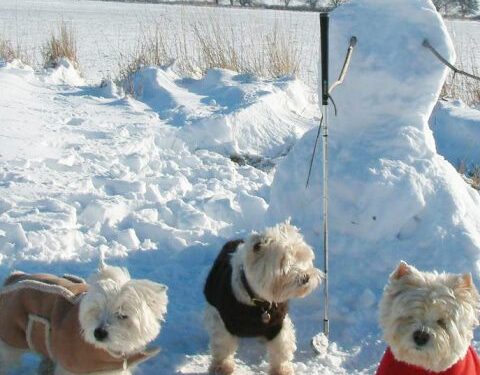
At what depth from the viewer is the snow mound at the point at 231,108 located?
8.45 m

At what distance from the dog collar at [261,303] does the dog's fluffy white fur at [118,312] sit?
0.97 m

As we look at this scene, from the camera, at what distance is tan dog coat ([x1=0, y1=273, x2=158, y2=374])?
11.1 feet

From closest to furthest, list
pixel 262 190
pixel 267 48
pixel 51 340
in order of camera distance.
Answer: pixel 51 340, pixel 262 190, pixel 267 48

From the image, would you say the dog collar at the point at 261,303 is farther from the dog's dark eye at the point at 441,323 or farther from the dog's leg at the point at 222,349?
the dog's dark eye at the point at 441,323

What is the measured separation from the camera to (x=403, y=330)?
301cm

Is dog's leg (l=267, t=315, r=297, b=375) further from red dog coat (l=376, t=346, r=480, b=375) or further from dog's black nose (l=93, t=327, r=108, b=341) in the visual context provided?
dog's black nose (l=93, t=327, r=108, b=341)

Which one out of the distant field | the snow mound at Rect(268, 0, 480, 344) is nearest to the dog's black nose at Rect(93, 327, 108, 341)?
the snow mound at Rect(268, 0, 480, 344)

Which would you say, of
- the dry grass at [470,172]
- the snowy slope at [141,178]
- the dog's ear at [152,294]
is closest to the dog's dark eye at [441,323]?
the dog's ear at [152,294]

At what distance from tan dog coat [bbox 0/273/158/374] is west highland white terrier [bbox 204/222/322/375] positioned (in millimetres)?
797

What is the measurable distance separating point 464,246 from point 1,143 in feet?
16.2

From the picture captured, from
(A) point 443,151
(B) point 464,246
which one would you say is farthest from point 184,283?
(A) point 443,151

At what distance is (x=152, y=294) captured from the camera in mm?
3271

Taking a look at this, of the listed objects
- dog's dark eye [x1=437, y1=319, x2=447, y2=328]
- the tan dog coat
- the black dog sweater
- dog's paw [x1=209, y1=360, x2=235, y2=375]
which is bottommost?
dog's paw [x1=209, y1=360, x2=235, y2=375]

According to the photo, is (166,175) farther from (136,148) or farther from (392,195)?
(392,195)
